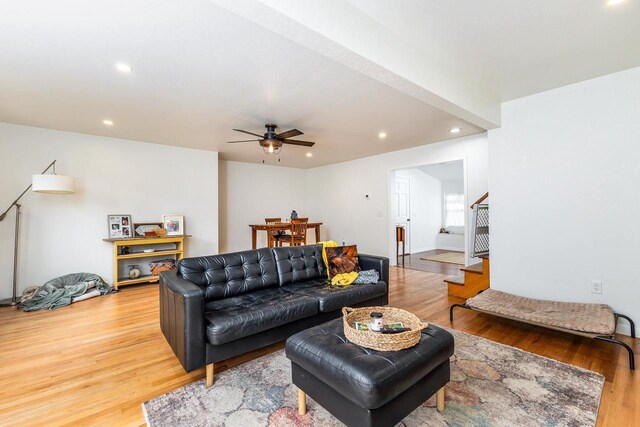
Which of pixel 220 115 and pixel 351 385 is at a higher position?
pixel 220 115

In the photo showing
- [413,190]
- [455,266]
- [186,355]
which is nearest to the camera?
[186,355]

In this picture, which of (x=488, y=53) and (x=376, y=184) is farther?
(x=376, y=184)

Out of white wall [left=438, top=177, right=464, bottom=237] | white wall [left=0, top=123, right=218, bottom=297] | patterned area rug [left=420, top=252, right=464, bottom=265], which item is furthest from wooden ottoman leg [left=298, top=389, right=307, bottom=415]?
white wall [left=438, top=177, right=464, bottom=237]

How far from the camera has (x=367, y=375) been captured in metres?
1.28

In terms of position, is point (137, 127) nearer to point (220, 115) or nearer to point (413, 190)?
point (220, 115)

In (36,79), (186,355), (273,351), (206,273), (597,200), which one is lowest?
(273,351)

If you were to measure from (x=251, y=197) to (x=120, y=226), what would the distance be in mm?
2921

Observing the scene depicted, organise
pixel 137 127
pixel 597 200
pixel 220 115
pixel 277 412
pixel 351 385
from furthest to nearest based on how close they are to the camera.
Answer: pixel 137 127
pixel 220 115
pixel 597 200
pixel 277 412
pixel 351 385

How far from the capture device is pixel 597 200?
2826mm

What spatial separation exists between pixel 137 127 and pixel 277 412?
4.22 m

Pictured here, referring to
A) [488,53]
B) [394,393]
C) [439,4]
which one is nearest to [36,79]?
[439,4]

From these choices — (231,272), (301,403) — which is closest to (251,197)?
(231,272)

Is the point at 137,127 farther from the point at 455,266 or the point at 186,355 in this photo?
the point at 455,266

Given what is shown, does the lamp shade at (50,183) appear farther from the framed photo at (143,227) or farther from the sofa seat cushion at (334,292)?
the sofa seat cushion at (334,292)
